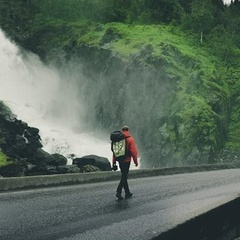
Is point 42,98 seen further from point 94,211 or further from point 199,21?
point 94,211

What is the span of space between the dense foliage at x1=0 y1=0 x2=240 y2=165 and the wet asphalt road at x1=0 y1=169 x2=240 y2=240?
2221 cm

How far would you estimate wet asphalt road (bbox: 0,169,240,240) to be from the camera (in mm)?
7559

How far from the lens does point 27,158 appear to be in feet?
90.4

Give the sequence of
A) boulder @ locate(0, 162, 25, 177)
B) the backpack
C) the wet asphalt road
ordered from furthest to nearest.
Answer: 1. boulder @ locate(0, 162, 25, 177)
2. the backpack
3. the wet asphalt road

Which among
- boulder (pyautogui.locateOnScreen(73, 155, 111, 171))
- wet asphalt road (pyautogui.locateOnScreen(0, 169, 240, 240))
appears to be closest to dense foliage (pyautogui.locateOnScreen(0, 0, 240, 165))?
boulder (pyautogui.locateOnScreen(73, 155, 111, 171))

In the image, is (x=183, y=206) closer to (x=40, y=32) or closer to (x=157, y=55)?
(x=157, y=55)

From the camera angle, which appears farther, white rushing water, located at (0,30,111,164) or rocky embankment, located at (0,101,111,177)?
white rushing water, located at (0,30,111,164)

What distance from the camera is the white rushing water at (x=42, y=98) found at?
4562 centimetres

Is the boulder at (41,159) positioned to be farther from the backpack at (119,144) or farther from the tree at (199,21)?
the tree at (199,21)

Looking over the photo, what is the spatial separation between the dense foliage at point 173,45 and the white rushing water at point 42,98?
7.87 feet

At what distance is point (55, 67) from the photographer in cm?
5450

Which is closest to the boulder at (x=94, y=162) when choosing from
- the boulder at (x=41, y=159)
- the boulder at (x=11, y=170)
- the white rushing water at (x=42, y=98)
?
the boulder at (x=41, y=159)

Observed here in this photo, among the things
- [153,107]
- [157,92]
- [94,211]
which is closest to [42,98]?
[157,92]

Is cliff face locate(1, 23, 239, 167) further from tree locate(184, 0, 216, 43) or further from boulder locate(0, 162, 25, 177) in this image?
boulder locate(0, 162, 25, 177)
